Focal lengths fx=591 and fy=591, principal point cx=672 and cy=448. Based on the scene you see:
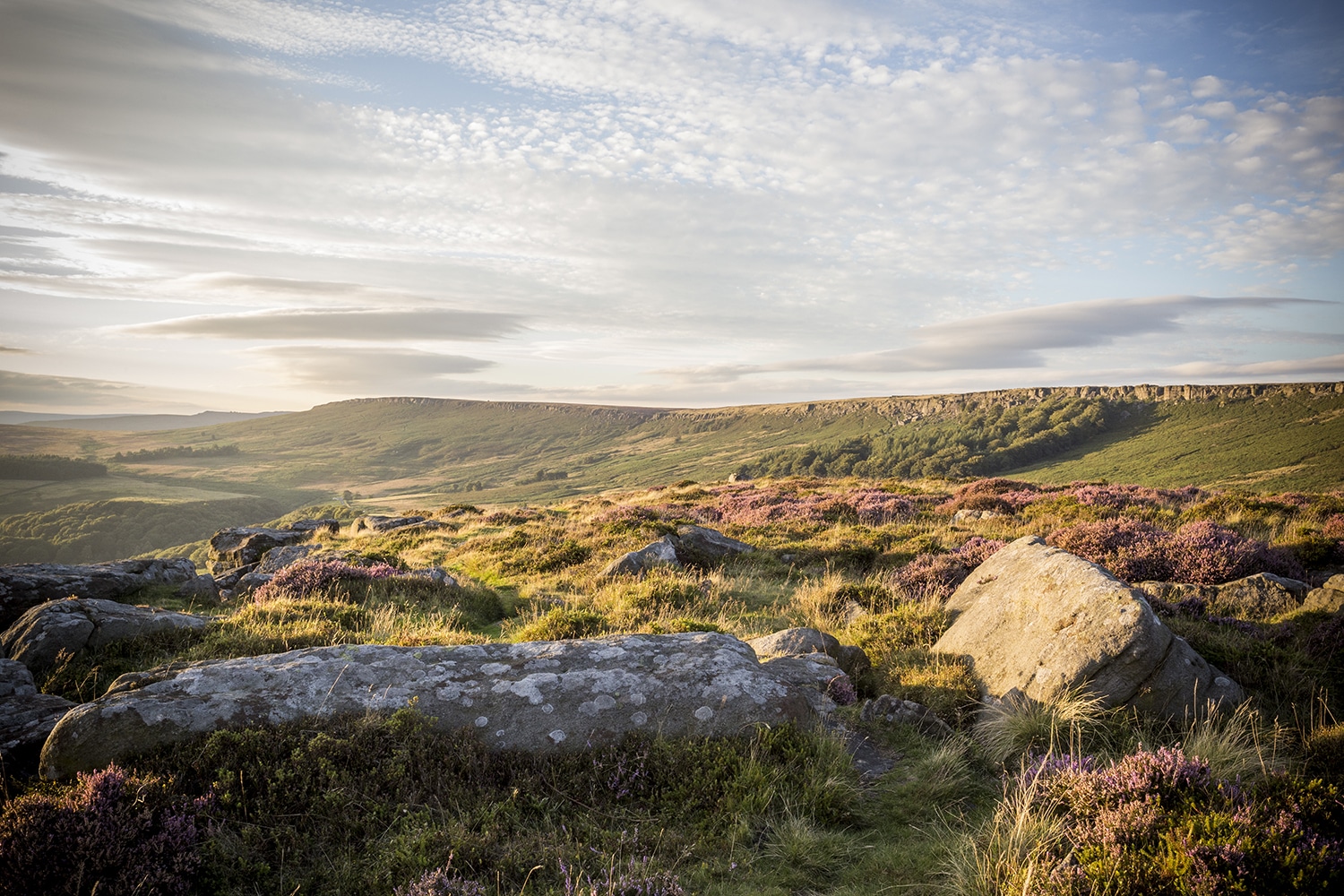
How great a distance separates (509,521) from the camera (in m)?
29.6

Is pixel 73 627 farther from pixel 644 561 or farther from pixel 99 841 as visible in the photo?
pixel 644 561

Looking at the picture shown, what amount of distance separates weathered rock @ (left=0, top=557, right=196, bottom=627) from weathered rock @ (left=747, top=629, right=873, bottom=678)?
415 inches

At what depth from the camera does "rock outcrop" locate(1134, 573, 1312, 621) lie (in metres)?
8.32

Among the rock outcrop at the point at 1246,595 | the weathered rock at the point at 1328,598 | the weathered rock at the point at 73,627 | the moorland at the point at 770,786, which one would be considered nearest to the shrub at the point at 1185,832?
the moorland at the point at 770,786

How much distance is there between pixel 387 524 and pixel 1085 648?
3096cm

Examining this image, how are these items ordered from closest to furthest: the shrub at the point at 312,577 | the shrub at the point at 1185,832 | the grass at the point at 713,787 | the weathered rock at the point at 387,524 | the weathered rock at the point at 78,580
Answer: the shrub at the point at 1185,832 → the grass at the point at 713,787 → the weathered rock at the point at 78,580 → the shrub at the point at 312,577 → the weathered rock at the point at 387,524

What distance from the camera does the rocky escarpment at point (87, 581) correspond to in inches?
367

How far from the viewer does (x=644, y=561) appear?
46.4 ft

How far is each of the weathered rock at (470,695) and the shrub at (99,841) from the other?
605mm

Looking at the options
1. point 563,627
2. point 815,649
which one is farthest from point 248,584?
point 815,649

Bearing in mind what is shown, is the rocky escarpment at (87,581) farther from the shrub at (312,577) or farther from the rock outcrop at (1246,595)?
the rock outcrop at (1246,595)

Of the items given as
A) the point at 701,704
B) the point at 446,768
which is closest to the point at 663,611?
the point at 701,704

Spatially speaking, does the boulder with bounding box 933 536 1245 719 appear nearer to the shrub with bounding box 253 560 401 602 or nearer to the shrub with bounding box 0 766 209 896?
the shrub with bounding box 0 766 209 896

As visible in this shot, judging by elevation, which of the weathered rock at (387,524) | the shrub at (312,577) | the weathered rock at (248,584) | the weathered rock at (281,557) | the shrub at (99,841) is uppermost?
the shrub at (99,841)
